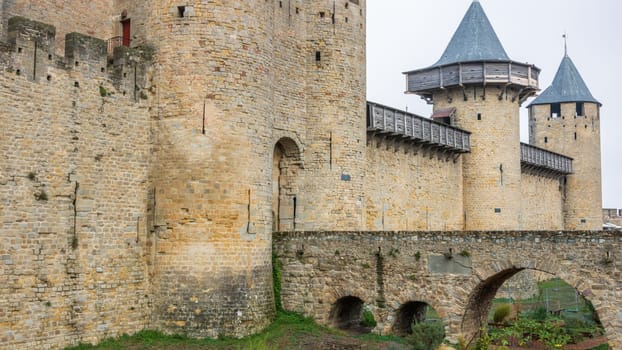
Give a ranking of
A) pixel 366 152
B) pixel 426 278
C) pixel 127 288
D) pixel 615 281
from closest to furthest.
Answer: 1. pixel 615 281
2. pixel 127 288
3. pixel 426 278
4. pixel 366 152

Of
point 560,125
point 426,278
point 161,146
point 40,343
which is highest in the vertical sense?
point 560,125

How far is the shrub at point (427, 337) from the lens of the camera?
1564 centimetres

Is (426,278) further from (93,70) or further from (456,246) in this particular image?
(93,70)

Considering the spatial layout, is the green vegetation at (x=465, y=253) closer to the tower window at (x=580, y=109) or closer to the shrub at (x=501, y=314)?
the shrub at (x=501, y=314)

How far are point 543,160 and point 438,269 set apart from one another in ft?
78.0

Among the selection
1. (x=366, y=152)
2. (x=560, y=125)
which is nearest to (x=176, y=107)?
(x=366, y=152)

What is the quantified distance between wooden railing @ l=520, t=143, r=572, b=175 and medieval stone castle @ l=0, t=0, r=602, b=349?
15494 millimetres

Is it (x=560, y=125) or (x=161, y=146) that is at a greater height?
(x=560, y=125)

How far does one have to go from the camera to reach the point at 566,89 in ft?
139

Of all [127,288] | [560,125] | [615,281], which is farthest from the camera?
[560,125]

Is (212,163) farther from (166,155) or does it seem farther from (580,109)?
(580,109)

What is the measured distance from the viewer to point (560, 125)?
42.4 meters

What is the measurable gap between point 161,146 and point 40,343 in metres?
5.14

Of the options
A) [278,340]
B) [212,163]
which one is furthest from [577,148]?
[212,163]
